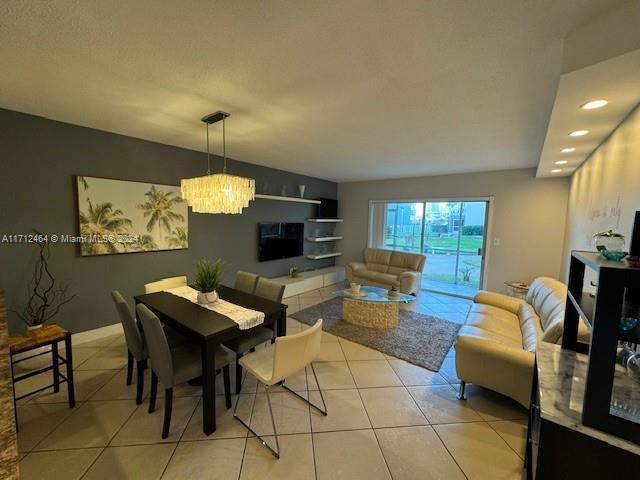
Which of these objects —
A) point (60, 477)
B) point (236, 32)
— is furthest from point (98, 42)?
point (60, 477)

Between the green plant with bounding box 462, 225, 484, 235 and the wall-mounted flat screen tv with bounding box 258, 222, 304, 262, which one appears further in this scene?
the green plant with bounding box 462, 225, 484, 235

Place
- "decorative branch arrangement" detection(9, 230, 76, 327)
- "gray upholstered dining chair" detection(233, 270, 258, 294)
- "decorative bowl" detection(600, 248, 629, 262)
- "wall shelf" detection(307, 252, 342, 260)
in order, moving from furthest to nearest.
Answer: "wall shelf" detection(307, 252, 342, 260) < "gray upholstered dining chair" detection(233, 270, 258, 294) < "decorative branch arrangement" detection(9, 230, 76, 327) < "decorative bowl" detection(600, 248, 629, 262)

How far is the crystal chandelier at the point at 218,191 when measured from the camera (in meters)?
2.37

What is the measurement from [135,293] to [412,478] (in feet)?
11.9

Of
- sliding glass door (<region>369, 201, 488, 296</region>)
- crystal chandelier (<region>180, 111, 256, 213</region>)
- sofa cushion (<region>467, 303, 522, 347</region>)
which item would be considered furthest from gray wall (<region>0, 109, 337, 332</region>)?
sliding glass door (<region>369, 201, 488, 296</region>)

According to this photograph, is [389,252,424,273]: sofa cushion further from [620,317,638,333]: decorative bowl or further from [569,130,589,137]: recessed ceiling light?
[620,317,638,333]: decorative bowl

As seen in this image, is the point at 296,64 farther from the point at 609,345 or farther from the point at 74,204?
the point at 74,204

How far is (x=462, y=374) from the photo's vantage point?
224 cm

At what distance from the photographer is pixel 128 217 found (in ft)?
10.9

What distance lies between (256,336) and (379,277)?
132 inches

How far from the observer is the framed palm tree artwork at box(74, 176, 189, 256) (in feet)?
9.88

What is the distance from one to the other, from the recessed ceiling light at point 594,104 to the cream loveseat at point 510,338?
147 centimetres

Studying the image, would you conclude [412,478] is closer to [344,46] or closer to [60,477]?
[60,477]

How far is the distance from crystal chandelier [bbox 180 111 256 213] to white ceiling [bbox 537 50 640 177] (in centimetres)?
232
